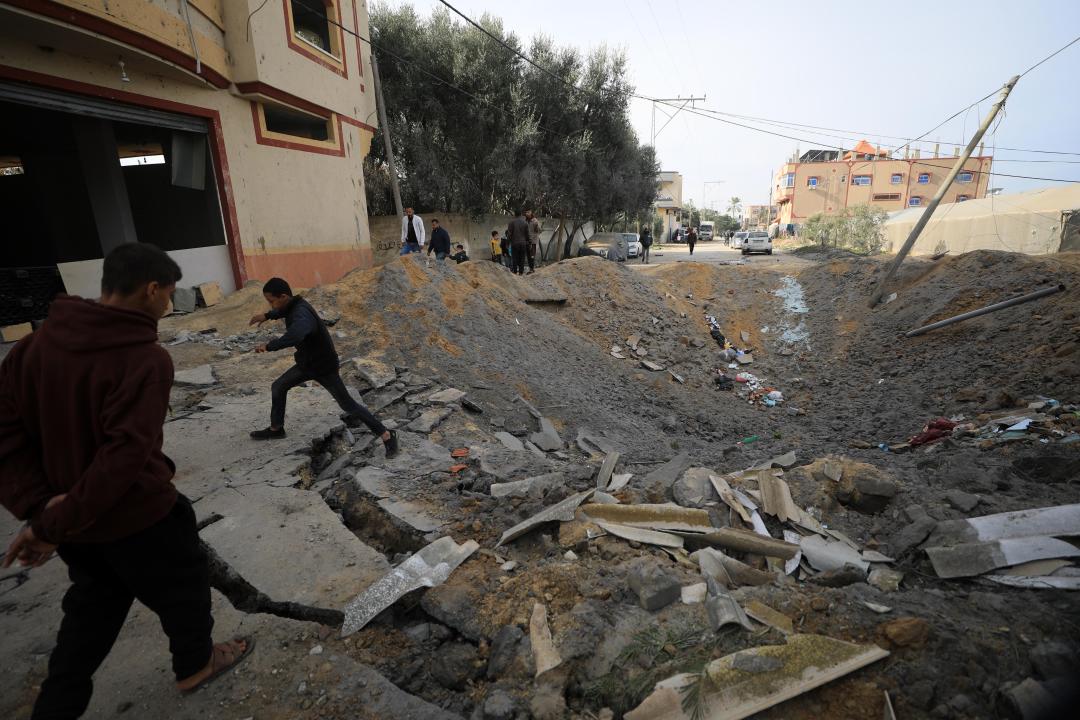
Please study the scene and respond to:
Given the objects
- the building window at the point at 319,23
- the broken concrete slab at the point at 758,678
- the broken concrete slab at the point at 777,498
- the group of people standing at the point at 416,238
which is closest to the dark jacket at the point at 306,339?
the broken concrete slab at the point at 758,678

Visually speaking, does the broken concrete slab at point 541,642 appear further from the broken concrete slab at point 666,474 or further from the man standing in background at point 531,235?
the man standing in background at point 531,235

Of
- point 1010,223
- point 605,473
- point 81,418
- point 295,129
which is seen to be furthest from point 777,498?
point 1010,223

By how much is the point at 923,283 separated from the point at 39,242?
1884 cm

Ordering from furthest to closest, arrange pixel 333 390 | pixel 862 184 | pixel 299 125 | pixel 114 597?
1. pixel 862 184
2. pixel 299 125
3. pixel 333 390
4. pixel 114 597

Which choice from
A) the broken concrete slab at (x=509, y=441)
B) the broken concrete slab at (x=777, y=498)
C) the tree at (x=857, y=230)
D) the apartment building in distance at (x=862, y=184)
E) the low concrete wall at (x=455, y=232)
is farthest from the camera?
the apartment building in distance at (x=862, y=184)

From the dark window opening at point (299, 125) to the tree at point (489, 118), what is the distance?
6.87m

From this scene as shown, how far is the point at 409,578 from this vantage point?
109 inches

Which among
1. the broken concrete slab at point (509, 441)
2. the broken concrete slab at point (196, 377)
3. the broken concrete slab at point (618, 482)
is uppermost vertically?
the broken concrete slab at point (196, 377)

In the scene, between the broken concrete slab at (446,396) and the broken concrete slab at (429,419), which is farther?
the broken concrete slab at (446,396)

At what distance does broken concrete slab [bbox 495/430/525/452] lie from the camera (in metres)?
5.48

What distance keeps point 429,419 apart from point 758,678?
162 inches

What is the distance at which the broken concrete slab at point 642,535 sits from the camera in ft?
10.5

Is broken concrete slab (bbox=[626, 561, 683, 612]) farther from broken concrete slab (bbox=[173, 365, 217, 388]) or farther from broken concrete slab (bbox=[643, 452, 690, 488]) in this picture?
broken concrete slab (bbox=[173, 365, 217, 388])

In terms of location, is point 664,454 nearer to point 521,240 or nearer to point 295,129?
point 521,240
